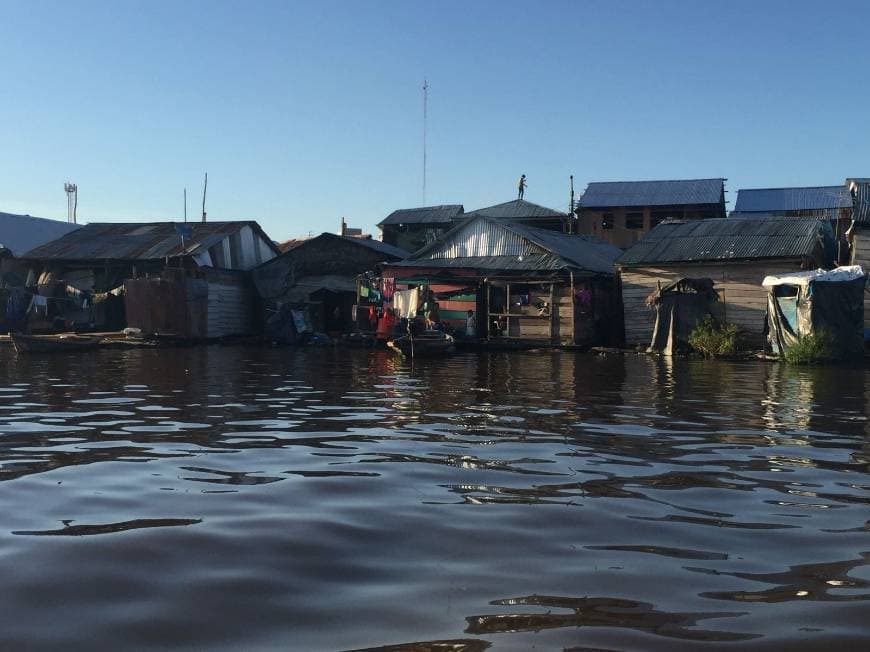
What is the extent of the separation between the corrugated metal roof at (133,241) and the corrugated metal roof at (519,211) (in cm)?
1486

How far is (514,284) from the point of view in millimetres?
26812

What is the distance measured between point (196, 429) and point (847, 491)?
604 cm

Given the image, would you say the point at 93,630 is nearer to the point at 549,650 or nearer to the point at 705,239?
the point at 549,650

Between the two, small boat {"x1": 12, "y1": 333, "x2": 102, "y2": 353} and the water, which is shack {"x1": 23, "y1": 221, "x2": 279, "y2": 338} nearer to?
small boat {"x1": 12, "y1": 333, "x2": 102, "y2": 353}

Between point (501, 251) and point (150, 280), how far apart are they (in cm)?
1183

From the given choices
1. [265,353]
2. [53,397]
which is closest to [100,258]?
[265,353]

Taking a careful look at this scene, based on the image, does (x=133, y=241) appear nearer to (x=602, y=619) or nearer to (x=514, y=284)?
(x=514, y=284)

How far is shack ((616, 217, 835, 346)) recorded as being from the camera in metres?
23.1

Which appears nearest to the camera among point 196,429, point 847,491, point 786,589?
point 786,589

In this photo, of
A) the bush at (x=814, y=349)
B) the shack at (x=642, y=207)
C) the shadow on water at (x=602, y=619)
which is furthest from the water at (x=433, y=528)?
the shack at (x=642, y=207)

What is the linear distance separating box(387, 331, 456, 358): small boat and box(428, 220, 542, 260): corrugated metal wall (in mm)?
6706

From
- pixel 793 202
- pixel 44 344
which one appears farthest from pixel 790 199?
pixel 44 344

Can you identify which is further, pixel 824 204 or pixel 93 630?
pixel 824 204

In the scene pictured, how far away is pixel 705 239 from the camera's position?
25.2 m
